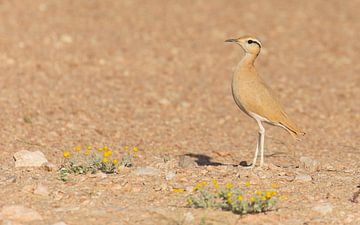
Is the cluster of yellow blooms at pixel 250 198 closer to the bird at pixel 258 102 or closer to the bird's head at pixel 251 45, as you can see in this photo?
the bird at pixel 258 102

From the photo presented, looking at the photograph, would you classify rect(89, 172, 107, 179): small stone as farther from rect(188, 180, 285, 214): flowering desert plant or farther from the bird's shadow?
the bird's shadow

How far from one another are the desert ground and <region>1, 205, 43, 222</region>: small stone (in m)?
0.04

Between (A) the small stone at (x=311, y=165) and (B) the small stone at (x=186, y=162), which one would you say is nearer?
(A) the small stone at (x=311, y=165)

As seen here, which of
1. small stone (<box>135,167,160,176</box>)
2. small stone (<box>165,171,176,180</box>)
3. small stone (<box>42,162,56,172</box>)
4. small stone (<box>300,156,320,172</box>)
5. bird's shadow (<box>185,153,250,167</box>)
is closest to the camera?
small stone (<box>165,171,176,180</box>)

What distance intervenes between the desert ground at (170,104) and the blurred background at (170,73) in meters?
0.03

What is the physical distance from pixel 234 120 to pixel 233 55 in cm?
389

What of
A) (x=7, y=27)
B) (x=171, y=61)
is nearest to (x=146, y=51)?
(x=171, y=61)

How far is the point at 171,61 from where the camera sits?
13.6 meters

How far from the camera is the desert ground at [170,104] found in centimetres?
615

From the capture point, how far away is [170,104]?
441 inches

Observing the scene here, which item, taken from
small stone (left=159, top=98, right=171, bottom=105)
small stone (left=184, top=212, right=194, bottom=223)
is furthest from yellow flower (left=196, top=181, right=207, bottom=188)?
small stone (left=159, top=98, right=171, bottom=105)

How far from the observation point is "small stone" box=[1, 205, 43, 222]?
18.6ft

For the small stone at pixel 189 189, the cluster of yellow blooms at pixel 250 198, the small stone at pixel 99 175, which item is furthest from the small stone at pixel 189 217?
the small stone at pixel 99 175

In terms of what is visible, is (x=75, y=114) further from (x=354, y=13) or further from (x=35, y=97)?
(x=354, y=13)
